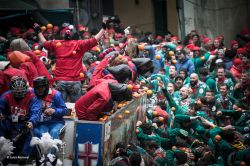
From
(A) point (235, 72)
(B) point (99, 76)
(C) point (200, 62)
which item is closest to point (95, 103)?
(B) point (99, 76)

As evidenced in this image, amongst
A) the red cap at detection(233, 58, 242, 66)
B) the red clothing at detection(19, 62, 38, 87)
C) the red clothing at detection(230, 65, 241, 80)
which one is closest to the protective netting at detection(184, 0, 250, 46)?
the red cap at detection(233, 58, 242, 66)

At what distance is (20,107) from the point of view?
9.85 metres

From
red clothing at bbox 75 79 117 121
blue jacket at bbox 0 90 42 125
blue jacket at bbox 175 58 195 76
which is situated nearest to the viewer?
blue jacket at bbox 0 90 42 125

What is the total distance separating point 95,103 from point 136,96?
1981 mm

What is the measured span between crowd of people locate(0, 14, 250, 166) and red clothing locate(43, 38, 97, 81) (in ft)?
0.07

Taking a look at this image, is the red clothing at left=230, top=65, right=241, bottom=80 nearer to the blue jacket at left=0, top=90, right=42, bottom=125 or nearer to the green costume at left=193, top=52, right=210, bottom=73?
the green costume at left=193, top=52, right=210, bottom=73

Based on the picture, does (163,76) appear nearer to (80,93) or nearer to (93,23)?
(80,93)

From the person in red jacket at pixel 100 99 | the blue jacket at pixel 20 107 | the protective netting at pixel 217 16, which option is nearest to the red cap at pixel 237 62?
the person in red jacket at pixel 100 99

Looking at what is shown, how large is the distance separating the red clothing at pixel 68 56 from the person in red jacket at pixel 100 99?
2198 mm

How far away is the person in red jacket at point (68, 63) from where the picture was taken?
12742 millimetres

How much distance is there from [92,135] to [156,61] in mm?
5722

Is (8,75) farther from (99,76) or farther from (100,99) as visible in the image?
(99,76)

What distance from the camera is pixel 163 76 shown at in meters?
14.5

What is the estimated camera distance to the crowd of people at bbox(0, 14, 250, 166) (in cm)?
991
